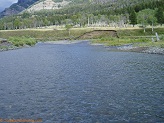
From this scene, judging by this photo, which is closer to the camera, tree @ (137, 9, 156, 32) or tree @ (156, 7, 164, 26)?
tree @ (137, 9, 156, 32)

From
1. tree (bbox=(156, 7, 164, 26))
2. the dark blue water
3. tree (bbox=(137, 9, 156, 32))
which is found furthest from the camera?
tree (bbox=(156, 7, 164, 26))

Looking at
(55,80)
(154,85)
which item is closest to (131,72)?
(154,85)

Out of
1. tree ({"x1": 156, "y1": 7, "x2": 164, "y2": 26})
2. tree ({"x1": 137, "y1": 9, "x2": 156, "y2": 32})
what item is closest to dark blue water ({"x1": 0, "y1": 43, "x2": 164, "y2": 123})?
tree ({"x1": 137, "y1": 9, "x2": 156, "y2": 32})

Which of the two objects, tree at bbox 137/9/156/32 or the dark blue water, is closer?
the dark blue water

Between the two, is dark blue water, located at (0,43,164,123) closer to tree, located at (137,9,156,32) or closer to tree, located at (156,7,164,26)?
tree, located at (137,9,156,32)

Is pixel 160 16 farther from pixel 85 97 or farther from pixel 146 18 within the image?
pixel 85 97

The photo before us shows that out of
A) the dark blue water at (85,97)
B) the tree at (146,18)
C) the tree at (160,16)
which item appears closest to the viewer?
the dark blue water at (85,97)

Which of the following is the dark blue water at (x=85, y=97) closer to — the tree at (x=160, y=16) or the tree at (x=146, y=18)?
the tree at (x=146, y=18)

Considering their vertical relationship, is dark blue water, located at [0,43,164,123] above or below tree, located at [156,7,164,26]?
below

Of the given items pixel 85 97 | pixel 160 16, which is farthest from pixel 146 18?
pixel 85 97

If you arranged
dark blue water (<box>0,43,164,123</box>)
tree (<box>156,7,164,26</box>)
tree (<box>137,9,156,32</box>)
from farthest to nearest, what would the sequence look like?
tree (<box>156,7,164,26</box>), tree (<box>137,9,156,32</box>), dark blue water (<box>0,43,164,123</box>)

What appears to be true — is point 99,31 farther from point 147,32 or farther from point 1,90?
point 1,90

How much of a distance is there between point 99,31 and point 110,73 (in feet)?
476

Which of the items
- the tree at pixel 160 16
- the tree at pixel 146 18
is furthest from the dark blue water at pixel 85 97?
the tree at pixel 160 16
